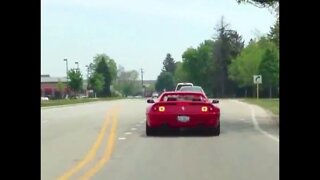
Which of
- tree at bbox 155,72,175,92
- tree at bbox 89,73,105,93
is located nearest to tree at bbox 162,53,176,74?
tree at bbox 155,72,175,92

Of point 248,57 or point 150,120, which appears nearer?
point 150,120

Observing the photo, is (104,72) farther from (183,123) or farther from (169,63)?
(183,123)

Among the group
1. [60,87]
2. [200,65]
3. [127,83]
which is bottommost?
[60,87]

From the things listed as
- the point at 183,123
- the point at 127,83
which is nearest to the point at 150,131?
the point at 183,123

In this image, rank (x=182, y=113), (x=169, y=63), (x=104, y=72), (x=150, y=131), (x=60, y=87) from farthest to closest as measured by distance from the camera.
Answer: (x=169, y=63), (x=104, y=72), (x=60, y=87), (x=150, y=131), (x=182, y=113)

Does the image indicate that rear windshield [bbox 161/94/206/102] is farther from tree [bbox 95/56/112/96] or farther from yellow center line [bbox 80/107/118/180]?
tree [bbox 95/56/112/96]

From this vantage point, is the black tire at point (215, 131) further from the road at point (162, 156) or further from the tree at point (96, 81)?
the tree at point (96, 81)

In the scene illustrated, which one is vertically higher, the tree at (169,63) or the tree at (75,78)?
the tree at (169,63)

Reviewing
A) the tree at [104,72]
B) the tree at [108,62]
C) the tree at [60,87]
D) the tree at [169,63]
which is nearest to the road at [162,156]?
the tree at [60,87]

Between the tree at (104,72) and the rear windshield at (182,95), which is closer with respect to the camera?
the rear windshield at (182,95)
